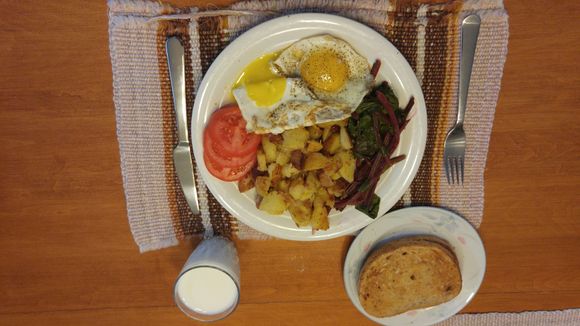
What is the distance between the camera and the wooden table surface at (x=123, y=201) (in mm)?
1724

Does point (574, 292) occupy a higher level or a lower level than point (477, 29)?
lower

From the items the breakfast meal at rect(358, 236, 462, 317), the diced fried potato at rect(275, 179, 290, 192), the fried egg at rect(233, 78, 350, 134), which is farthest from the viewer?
the breakfast meal at rect(358, 236, 462, 317)

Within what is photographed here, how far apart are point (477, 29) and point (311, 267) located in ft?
4.28

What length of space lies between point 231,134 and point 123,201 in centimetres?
70

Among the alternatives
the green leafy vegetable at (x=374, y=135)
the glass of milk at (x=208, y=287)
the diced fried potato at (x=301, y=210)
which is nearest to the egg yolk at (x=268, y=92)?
the green leafy vegetable at (x=374, y=135)

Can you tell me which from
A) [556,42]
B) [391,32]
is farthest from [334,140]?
[556,42]

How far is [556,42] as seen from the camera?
172cm

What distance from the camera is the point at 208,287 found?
1659 millimetres

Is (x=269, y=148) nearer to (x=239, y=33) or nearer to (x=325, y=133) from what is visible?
(x=325, y=133)

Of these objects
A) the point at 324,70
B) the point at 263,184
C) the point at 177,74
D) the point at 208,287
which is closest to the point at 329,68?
the point at 324,70

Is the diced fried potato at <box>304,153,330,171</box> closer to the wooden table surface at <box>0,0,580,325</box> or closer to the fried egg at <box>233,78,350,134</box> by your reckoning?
the fried egg at <box>233,78,350,134</box>

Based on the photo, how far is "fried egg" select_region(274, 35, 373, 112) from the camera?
154 centimetres

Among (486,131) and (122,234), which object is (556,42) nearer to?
(486,131)

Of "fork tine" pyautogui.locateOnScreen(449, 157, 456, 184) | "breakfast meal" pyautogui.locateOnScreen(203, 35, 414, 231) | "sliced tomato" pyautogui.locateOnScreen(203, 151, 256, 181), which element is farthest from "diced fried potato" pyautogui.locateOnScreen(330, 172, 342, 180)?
"fork tine" pyautogui.locateOnScreen(449, 157, 456, 184)
